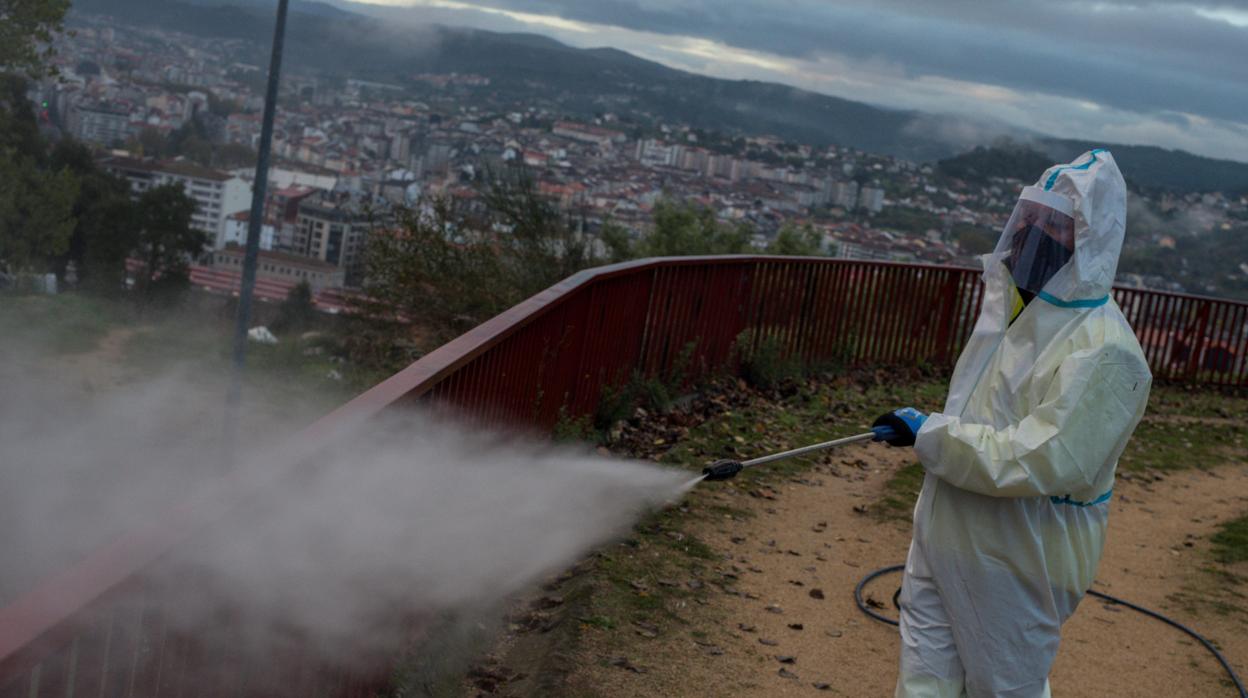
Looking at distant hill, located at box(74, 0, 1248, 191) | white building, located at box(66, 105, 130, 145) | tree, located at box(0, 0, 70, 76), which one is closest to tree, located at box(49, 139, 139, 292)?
white building, located at box(66, 105, 130, 145)

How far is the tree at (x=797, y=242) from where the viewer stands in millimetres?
27422

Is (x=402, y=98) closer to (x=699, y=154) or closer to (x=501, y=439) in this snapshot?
(x=699, y=154)

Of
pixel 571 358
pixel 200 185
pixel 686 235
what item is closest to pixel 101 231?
pixel 200 185

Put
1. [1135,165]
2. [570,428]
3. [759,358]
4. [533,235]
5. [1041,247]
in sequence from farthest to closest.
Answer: [1135,165]
[533,235]
[759,358]
[570,428]
[1041,247]

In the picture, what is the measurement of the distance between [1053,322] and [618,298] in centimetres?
509

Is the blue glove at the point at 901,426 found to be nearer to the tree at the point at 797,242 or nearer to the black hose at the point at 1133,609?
the black hose at the point at 1133,609

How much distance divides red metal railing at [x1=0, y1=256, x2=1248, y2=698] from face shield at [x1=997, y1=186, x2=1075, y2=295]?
2033mm

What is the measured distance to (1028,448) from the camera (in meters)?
3.25

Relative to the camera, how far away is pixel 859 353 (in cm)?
1326

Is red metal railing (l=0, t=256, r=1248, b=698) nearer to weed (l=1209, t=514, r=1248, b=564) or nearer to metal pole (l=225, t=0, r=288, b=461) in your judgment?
weed (l=1209, t=514, r=1248, b=564)

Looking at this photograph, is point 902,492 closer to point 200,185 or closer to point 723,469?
point 723,469

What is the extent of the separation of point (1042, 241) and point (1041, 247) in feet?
0.06

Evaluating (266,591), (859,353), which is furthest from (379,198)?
(266,591)

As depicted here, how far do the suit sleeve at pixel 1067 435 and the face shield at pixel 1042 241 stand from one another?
33 centimetres
